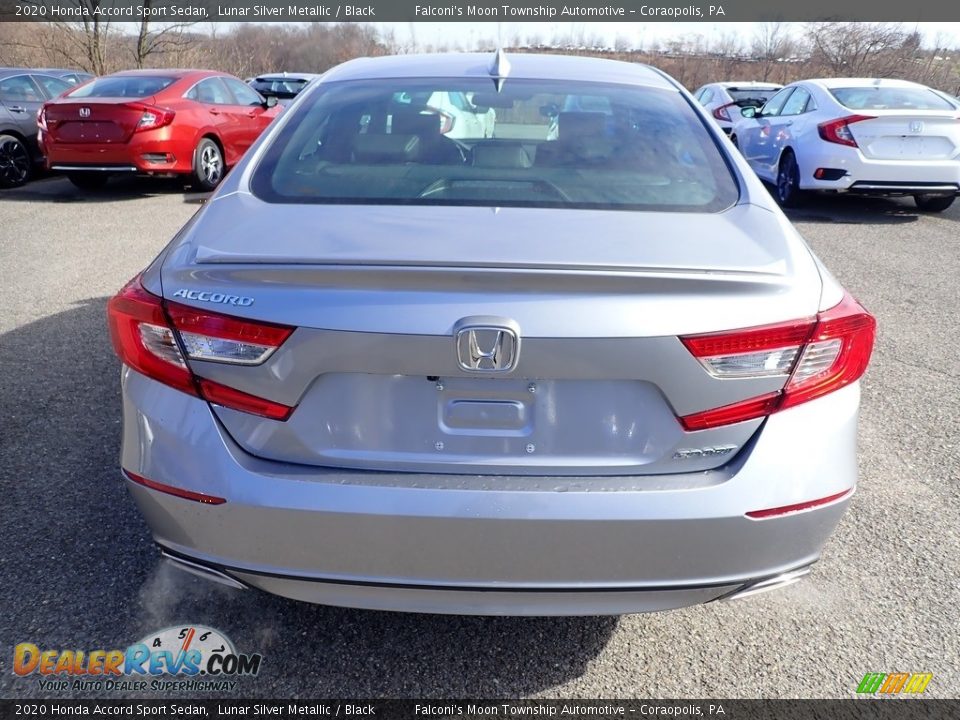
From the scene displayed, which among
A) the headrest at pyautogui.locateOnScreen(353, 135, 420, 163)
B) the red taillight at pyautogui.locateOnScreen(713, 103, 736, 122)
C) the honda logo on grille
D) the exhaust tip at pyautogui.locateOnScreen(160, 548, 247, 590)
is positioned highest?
the headrest at pyautogui.locateOnScreen(353, 135, 420, 163)

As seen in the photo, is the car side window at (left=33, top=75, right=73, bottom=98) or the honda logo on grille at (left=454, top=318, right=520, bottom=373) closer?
the honda logo on grille at (left=454, top=318, right=520, bottom=373)

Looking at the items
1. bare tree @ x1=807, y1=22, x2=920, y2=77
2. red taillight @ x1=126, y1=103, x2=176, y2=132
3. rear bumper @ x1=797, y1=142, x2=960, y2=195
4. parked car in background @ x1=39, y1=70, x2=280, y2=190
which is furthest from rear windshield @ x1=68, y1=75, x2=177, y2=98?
bare tree @ x1=807, y1=22, x2=920, y2=77

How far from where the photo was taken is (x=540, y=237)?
1.86 meters

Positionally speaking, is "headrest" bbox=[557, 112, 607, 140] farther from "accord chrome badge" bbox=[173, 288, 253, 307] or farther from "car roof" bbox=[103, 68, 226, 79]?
"car roof" bbox=[103, 68, 226, 79]

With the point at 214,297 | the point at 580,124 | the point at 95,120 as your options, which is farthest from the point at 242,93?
the point at 214,297

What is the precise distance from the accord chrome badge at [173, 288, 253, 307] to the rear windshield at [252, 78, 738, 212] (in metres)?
0.54

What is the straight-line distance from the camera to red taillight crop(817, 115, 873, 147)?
8289 millimetres

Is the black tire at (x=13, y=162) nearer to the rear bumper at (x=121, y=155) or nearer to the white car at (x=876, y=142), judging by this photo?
the rear bumper at (x=121, y=155)

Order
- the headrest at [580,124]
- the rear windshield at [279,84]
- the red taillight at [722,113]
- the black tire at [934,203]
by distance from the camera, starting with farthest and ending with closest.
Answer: the rear windshield at [279,84], the red taillight at [722,113], the black tire at [934,203], the headrest at [580,124]

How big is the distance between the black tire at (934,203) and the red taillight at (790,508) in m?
9.03

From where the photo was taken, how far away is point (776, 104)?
34.0ft

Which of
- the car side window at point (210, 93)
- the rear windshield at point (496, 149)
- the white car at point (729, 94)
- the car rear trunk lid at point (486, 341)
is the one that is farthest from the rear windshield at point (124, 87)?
the white car at point (729, 94)

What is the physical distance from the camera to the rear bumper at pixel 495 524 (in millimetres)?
1702

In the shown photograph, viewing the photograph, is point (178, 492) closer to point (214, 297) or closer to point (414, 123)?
point (214, 297)
